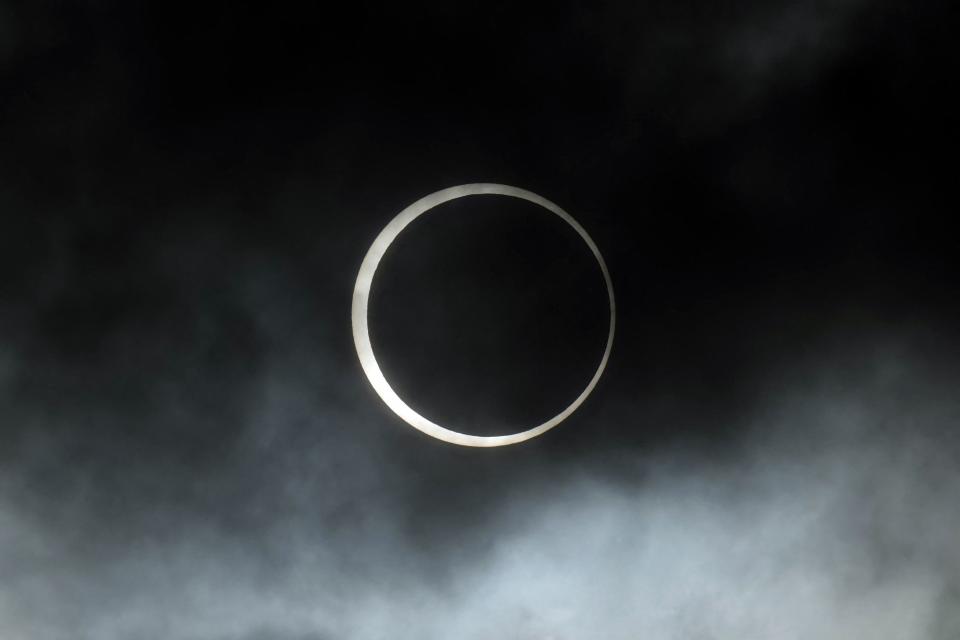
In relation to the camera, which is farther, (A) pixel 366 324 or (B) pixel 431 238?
(B) pixel 431 238

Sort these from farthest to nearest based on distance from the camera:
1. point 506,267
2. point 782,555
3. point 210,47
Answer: point 506,267, point 782,555, point 210,47

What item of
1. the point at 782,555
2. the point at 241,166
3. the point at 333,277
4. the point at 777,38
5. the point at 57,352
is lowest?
the point at 782,555

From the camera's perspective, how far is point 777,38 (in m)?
8.53

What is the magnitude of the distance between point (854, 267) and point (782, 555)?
3.83 m

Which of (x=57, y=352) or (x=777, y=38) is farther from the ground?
(x=777, y=38)

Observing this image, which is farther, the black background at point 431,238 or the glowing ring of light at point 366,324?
the black background at point 431,238

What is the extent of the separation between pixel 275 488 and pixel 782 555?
6.44 metres

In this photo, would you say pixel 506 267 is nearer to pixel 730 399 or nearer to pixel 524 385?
pixel 524 385

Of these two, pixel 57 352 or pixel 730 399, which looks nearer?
pixel 57 352

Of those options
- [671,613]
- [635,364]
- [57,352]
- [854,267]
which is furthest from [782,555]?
[57,352]

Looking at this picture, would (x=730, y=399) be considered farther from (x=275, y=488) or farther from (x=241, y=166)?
(x=241, y=166)

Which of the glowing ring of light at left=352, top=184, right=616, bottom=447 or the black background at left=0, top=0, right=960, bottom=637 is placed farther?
the black background at left=0, top=0, right=960, bottom=637

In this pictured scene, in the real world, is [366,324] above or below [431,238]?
below

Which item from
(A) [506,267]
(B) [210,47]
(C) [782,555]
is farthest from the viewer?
(A) [506,267]
